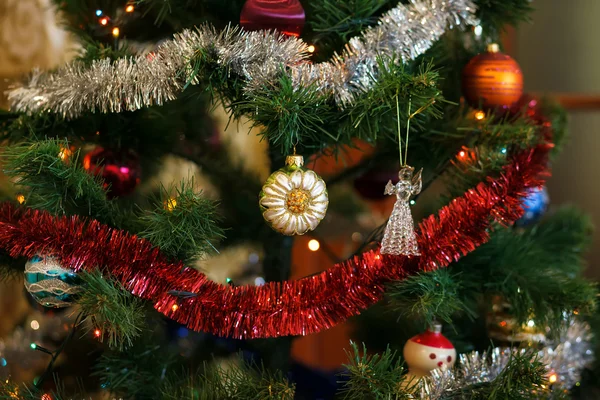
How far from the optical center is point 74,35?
0.74 meters

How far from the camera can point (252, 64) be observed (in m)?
0.50

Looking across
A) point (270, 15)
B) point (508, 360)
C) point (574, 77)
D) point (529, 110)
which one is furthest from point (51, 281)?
point (574, 77)

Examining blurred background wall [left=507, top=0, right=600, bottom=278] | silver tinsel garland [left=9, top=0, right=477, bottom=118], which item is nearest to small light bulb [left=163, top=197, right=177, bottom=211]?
silver tinsel garland [left=9, top=0, right=477, bottom=118]

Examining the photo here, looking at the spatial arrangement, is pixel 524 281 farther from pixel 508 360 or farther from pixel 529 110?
pixel 529 110

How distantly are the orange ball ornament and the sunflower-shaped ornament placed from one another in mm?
244

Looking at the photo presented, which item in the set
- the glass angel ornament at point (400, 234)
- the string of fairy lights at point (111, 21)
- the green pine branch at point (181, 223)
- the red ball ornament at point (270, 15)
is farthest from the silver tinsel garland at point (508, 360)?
the string of fairy lights at point (111, 21)

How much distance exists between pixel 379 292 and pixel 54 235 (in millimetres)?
292

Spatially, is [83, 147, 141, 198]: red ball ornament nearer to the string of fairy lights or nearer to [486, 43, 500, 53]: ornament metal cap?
the string of fairy lights

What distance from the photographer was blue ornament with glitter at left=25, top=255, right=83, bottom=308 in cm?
52

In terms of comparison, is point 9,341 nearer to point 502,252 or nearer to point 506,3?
point 502,252

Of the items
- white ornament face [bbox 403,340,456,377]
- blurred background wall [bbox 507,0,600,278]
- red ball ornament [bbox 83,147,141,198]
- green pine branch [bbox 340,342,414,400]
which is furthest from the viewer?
blurred background wall [bbox 507,0,600,278]

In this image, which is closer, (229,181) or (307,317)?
(307,317)

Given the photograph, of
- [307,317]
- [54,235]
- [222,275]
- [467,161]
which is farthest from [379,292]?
[222,275]

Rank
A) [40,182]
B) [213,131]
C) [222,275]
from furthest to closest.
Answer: [222,275], [213,131], [40,182]
